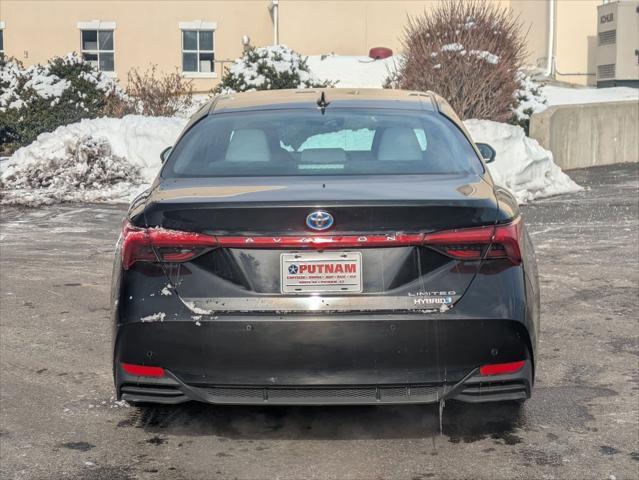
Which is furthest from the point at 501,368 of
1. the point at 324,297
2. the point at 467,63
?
the point at 467,63

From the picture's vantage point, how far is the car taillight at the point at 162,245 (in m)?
4.45

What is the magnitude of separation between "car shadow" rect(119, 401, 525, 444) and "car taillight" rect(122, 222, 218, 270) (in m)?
1.08

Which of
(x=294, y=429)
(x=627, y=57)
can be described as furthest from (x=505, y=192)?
(x=627, y=57)

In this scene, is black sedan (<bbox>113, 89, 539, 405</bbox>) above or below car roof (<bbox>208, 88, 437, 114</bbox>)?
below

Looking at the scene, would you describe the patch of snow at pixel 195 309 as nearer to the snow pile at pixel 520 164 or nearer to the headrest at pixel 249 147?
the headrest at pixel 249 147

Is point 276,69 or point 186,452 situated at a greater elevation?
point 276,69

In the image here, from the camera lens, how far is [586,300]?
8.34 m

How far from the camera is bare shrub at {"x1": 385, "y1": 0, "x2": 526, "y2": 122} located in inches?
695

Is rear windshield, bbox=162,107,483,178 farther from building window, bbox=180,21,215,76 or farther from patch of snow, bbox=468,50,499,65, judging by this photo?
building window, bbox=180,21,215,76

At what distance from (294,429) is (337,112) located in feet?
5.21

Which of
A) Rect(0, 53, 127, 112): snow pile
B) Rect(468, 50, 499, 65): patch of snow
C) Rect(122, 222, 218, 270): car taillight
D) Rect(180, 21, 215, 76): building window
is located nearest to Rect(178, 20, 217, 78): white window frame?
Rect(180, 21, 215, 76): building window

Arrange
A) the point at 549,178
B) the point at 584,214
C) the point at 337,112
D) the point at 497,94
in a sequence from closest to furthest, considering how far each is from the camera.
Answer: the point at 337,112 → the point at 584,214 → the point at 549,178 → the point at 497,94

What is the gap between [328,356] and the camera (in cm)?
441

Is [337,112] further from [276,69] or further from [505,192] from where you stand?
[276,69]
